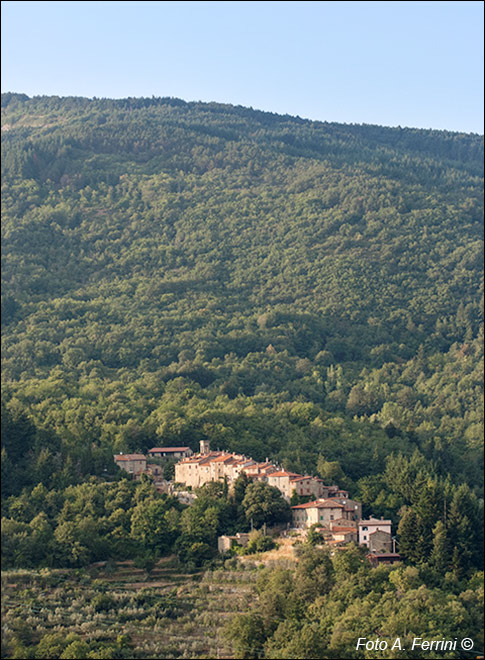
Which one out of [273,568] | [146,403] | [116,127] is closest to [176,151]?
[116,127]

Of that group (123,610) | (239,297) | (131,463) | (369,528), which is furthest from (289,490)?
(239,297)

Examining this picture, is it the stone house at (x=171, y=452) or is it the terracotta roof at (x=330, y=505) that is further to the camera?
the stone house at (x=171, y=452)

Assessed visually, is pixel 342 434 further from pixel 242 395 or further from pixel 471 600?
pixel 471 600

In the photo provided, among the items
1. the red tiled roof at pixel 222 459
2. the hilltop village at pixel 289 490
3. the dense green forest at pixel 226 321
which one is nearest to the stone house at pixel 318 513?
the hilltop village at pixel 289 490

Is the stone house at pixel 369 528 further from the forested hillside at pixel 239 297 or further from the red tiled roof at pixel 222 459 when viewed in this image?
the red tiled roof at pixel 222 459

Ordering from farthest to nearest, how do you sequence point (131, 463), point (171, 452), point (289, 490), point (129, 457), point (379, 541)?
point (171, 452) < point (129, 457) < point (131, 463) < point (289, 490) < point (379, 541)

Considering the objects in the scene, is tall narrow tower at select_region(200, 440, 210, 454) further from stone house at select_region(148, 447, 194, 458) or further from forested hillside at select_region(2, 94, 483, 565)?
forested hillside at select_region(2, 94, 483, 565)

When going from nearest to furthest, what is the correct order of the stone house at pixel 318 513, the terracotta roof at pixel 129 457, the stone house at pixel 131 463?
1. the stone house at pixel 318 513
2. the stone house at pixel 131 463
3. the terracotta roof at pixel 129 457

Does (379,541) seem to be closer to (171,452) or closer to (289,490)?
(289,490)
